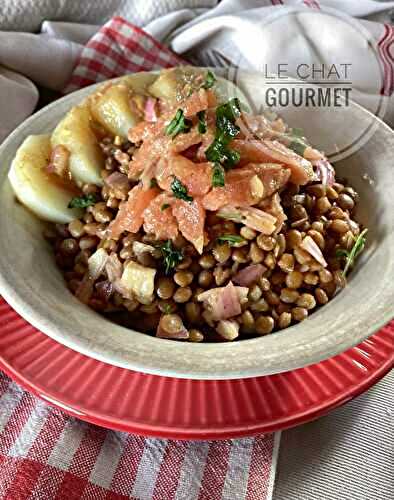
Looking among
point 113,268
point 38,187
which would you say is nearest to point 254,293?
point 113,268

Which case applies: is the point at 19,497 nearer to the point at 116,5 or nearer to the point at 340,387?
the point at 340,387

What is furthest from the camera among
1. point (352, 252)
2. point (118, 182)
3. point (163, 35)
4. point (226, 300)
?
point (163, 35)

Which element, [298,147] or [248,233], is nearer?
[248,233]

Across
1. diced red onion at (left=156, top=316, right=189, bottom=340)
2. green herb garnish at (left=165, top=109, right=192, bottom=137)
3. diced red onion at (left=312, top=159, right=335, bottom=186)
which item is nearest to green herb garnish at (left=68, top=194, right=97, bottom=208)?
green herb garnish at (left=165, top=109, right=192, bottom=137)

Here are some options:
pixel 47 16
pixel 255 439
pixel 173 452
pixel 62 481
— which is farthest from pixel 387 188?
pixel 47 16

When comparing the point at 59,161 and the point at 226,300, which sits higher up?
the point at 59,161

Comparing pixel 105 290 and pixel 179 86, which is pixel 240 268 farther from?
pixel 179 86
